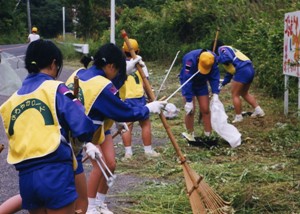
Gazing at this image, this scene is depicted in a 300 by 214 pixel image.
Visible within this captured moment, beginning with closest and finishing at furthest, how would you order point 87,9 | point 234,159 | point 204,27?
point 234,159, point 204,27, point 87,9

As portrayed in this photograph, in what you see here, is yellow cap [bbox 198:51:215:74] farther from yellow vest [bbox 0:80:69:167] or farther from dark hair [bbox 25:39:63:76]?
yellow vest [bbox 0:80:69:167]

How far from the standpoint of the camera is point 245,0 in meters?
18.6

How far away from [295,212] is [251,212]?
36 cm

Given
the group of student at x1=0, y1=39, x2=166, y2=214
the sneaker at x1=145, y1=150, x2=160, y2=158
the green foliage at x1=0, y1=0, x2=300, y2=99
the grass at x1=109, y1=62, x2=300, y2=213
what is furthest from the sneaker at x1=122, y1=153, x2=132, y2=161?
the green foliage at x1=0, y1=0, x2=300, y2=99

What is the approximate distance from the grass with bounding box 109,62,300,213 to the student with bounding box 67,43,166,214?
1.43ft

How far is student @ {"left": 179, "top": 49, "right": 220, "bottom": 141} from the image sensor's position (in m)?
8.12

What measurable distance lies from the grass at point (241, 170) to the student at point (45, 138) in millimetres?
1790

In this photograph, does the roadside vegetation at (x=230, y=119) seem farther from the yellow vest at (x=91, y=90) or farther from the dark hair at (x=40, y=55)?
the dark hair at (x=40, y=55)

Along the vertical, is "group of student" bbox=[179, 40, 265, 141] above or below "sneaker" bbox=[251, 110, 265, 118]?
above

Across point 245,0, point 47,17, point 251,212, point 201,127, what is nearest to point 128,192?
point 251,212

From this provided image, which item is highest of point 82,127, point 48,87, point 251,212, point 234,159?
point 48,87

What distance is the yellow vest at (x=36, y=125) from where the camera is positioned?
11.0 feet

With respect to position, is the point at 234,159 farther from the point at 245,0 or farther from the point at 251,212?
the point at 245,0

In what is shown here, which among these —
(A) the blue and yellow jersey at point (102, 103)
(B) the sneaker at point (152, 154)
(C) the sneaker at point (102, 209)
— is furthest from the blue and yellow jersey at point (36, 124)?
(B) the sneaker at point (152, 154)
